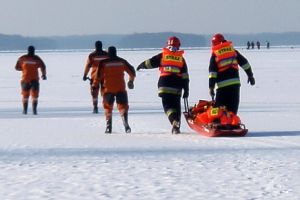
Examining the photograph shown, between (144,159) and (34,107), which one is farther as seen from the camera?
(34,107)

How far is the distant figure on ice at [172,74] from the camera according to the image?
39.9 feet

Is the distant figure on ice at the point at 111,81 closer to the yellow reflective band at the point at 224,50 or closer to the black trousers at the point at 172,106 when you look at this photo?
the black trousers at the point at 172,106

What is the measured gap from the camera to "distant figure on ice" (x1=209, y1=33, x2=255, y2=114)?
1211 centimetres

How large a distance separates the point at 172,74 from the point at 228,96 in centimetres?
97

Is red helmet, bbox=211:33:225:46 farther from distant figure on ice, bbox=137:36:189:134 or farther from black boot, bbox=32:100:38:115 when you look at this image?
black boot, bbox=32:100:38:115

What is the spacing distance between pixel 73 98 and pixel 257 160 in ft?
45.7

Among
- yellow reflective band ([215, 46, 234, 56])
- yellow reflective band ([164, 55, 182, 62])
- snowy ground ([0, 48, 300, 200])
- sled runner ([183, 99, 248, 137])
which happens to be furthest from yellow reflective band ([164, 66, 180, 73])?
snowy ground ([0, 48, 300, 200])

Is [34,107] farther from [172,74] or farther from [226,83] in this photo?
[226,83]

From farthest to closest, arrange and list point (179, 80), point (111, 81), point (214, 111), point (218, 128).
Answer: point (111, 81) → point (179, 80) → point (214, 111) → point (218, 128)

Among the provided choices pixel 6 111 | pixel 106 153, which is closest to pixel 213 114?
pixel 106 153

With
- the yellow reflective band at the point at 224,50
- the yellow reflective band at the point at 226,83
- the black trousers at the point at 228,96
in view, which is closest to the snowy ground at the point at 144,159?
the black trousers at the point at 228,96

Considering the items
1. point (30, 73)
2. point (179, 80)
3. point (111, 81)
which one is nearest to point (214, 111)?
point (179, 80)

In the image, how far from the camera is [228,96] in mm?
12383

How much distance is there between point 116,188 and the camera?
738 centimetres
